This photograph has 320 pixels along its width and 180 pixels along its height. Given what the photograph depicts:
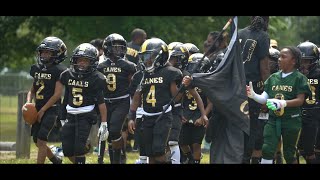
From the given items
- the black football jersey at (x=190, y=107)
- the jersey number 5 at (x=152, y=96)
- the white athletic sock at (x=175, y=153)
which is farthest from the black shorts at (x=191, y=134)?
the jersey number 5 at (x=152, y=96)

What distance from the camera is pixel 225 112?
1086 centimetres

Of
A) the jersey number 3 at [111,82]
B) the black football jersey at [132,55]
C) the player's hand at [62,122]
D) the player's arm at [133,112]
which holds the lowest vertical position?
the player's hand at [62,122]

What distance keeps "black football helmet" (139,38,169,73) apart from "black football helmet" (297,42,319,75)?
2408mm

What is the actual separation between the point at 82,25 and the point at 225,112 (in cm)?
1623

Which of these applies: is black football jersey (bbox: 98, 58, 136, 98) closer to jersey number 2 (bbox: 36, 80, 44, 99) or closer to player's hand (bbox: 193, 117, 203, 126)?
jersey number 2 (bbox: 36, 80, 44, 99)

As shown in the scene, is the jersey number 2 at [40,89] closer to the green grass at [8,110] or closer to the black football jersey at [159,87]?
the black football jersey at [159,87]

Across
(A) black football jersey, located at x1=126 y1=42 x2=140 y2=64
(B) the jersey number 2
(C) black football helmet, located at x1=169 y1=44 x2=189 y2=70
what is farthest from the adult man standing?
(A) black football jersey, located at x1=126 y1=42 x2=140 y2=64

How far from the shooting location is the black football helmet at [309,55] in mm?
13227

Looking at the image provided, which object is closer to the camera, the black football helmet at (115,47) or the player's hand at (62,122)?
the player's hand at (62,122)

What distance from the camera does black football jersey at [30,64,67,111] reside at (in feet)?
43.6

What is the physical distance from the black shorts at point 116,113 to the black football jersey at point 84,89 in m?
1.63
